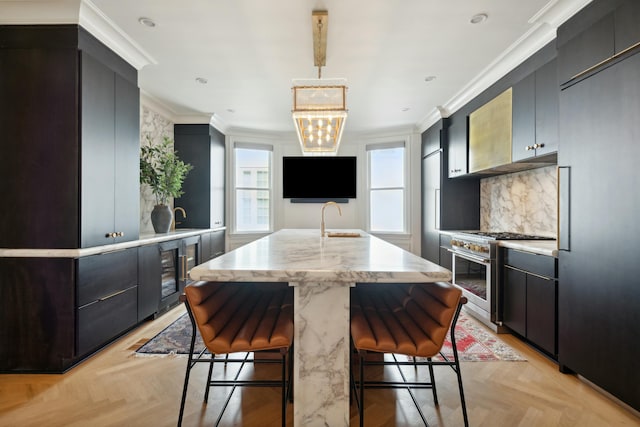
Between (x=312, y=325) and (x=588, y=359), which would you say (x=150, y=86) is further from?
(x=588, y=359)

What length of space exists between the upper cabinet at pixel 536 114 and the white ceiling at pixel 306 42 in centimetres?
29

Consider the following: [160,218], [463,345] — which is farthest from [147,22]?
[463,345]

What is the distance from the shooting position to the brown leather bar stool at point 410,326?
1.35 metres

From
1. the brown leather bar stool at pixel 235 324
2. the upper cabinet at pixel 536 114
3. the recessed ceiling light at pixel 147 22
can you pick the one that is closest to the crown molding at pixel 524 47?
the upper cabinet at pixel 536 114

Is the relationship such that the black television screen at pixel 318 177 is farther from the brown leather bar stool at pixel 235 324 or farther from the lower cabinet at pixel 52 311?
the brown leather bar stool at pixel 235 324

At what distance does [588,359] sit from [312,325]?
73.3 inches

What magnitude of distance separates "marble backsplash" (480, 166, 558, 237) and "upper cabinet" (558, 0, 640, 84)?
1.17 metres

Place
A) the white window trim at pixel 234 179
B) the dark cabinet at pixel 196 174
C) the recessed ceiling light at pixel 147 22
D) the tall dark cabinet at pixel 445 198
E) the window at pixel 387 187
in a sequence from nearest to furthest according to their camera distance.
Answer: the recessed ceiling light at pixel 147 22
the tall dark cabinet at pixel 445 198
the dark cabinet at pixel 196 174
the white window trim at pixel 234 179
the window at pixel 387 187

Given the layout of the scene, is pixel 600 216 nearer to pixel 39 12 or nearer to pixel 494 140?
pixel 494 140

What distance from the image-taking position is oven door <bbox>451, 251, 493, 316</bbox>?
9.77 feet

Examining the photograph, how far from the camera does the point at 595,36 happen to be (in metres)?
1.93

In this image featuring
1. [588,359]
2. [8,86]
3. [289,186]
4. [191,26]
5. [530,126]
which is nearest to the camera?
[588,359]

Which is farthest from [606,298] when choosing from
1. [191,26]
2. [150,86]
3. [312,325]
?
[150,86]

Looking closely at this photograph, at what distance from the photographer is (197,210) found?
4.75 metres
